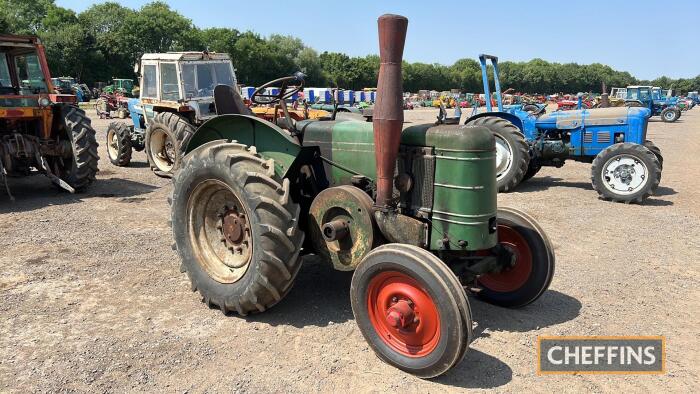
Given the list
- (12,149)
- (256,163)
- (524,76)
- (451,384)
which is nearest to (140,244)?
(256,163)

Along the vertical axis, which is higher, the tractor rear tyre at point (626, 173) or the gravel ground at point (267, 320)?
the tractor rear tyre at point (626, 173)

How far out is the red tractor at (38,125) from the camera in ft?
25.9

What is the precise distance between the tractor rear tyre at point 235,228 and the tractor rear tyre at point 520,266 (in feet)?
5.45

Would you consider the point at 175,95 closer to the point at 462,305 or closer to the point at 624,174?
the point at 624,174

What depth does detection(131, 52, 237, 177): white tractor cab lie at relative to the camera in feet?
33.1

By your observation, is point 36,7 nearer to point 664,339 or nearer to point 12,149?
point 12,149

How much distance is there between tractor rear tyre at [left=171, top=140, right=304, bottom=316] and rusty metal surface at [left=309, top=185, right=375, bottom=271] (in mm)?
207

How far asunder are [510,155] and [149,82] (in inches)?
298

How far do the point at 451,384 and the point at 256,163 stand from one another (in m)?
2.05

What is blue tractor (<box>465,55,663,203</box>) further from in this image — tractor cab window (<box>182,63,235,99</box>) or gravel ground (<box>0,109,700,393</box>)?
tractor cab window (<box>182,63,235,99</box>)

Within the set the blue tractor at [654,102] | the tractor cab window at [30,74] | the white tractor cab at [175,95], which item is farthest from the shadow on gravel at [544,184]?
the blue tractor at [654,102]

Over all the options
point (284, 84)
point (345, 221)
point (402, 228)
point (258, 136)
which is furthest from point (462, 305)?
point (284, 84)

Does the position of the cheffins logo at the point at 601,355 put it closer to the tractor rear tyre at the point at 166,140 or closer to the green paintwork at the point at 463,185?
the green paintwork at the point at 463,185

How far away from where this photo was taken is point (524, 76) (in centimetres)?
10575
